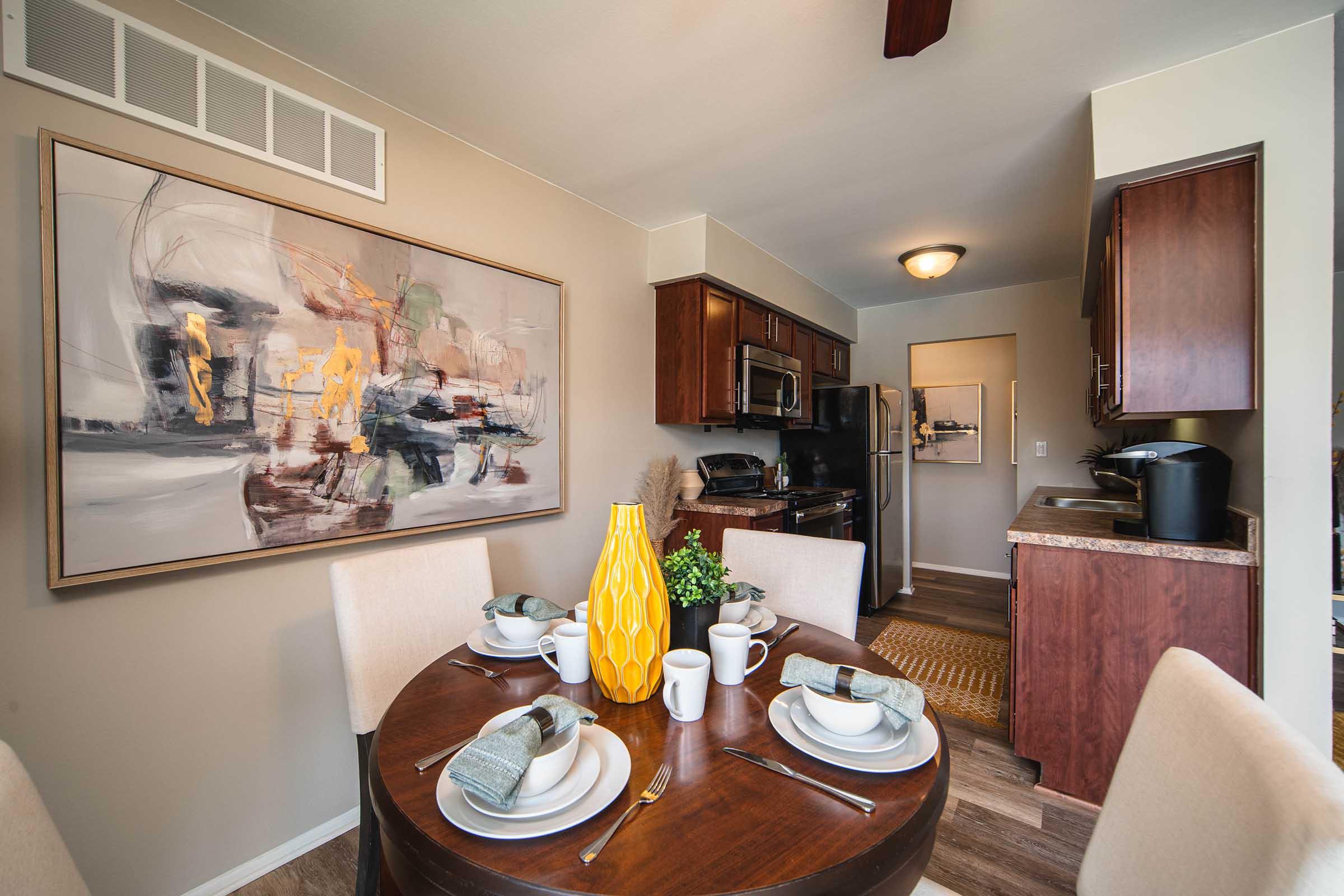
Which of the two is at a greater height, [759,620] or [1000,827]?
[759,620]

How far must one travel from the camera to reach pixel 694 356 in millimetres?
3074

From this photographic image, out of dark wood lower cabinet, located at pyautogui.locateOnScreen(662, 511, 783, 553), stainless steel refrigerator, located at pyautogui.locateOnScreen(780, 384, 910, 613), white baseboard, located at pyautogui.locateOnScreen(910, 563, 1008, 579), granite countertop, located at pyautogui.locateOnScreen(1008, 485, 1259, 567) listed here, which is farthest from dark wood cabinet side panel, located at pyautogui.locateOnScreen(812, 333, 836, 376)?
granite countertop, located at pyautogui.locateOnScreen(1008, 485, 1259, 567)

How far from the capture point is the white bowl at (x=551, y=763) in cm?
73

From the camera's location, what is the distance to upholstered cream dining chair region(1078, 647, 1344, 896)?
0.47 m

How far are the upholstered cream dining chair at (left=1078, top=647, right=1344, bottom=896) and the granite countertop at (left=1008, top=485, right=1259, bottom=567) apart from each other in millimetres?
1263

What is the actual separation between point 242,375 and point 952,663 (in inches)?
142

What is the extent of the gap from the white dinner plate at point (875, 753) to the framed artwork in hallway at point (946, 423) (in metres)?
4.80

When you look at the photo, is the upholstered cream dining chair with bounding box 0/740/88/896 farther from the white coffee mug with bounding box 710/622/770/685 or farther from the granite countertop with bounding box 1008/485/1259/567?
the granite countertop with bounding box 1008/485/1259/567

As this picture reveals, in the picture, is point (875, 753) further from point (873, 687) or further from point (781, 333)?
point (781, 333)

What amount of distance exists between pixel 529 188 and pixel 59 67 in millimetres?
1443

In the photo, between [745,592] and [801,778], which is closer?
[801,778]

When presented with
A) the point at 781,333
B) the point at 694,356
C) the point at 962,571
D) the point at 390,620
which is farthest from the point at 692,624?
the point at 962,571

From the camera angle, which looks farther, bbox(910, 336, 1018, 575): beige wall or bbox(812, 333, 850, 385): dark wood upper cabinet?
bbox(910, 336, 1018, 575): beige wall

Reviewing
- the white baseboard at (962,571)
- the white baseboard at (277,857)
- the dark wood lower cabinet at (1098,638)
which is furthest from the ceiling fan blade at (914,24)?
the white baseboard at (962,571)
